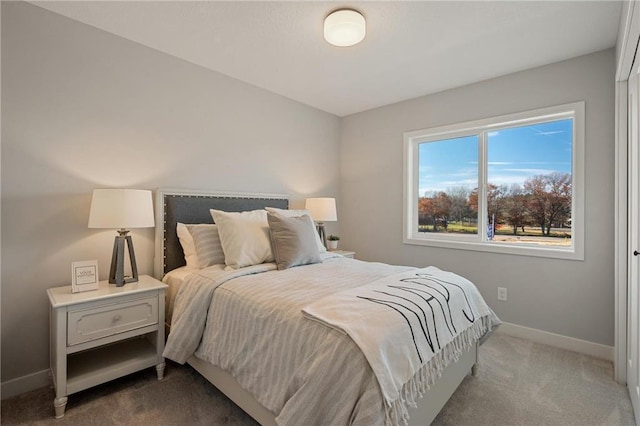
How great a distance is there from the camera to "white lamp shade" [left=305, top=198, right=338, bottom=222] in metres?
3.48

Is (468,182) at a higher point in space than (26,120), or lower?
lower

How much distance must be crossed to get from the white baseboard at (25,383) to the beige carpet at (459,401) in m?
0.05

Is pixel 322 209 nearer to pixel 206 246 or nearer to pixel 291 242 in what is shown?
pixel 291 242

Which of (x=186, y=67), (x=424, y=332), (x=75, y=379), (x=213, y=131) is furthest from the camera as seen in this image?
(x=213, y=131)

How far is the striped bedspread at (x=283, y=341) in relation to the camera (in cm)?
114

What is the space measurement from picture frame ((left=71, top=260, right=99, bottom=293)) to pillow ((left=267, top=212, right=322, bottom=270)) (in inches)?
46.4

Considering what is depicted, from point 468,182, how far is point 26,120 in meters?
3.74

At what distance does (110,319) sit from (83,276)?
0.34 meters

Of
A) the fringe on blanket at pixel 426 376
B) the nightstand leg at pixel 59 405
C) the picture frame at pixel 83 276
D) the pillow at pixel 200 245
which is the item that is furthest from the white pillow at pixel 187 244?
the fringe on blanket at pixel 426 376

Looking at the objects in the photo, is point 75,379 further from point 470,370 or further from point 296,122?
point 296,122

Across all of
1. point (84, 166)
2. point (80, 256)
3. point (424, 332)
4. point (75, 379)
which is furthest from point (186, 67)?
point (424, 332)

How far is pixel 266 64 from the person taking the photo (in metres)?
2.74

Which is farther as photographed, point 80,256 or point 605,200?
point 605,200

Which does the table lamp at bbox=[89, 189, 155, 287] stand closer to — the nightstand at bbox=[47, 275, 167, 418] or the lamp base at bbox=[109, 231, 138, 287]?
the lamp base at bbox=[109, 231, 138, 287]
